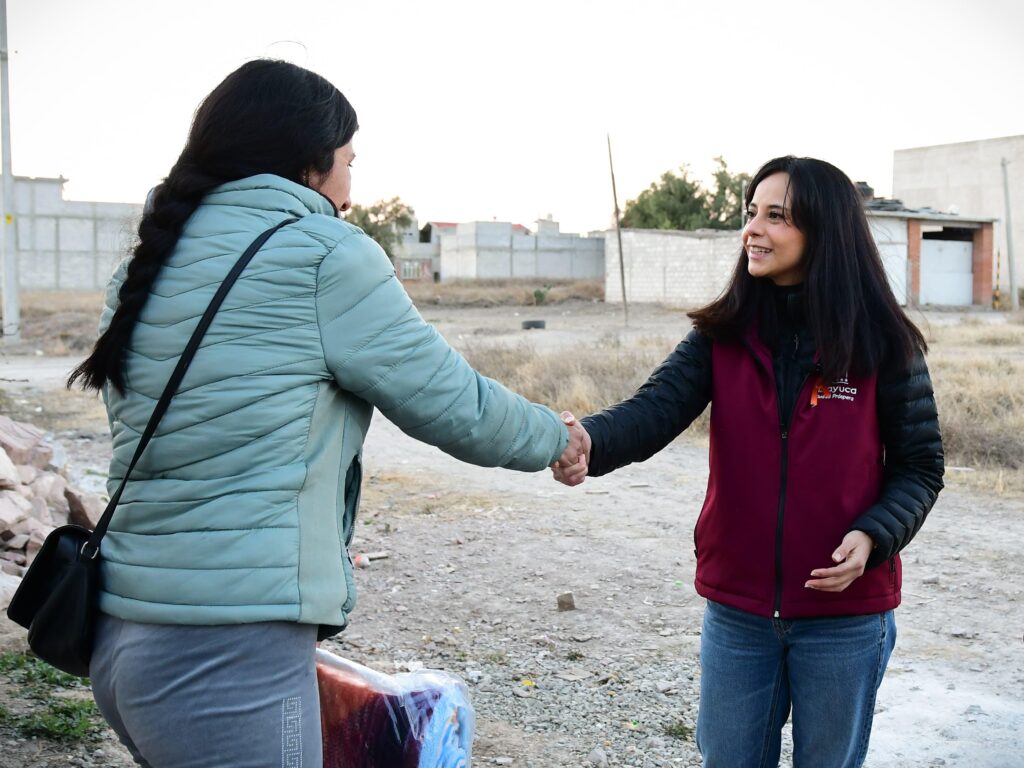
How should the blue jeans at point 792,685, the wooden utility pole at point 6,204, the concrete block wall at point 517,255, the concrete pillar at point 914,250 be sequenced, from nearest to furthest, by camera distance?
the blue jeans at point 792,685 < the wooden utility pole at point 6,204 < the concrete pillar at point 914,250 < the concrete block wall at point 517,255

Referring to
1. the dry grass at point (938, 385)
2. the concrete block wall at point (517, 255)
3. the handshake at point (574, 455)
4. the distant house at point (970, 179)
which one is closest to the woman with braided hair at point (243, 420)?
the handshake at point (574, 455)

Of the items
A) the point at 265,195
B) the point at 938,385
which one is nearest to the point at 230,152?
the point at 265,195

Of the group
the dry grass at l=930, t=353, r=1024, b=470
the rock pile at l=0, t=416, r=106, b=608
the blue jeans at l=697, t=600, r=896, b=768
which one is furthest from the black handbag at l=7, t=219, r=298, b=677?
the dry grass at l=930, t=353, r=1024, b=470

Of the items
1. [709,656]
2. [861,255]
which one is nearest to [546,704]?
[709,656]

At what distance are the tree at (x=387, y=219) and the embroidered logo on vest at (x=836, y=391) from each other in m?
48.0

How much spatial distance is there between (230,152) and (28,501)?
187 inches

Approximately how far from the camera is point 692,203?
52.0 metres

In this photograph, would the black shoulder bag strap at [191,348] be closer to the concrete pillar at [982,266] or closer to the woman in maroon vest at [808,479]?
the woman in maroon vest at [808,479]

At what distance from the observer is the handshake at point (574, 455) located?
8.63 ft

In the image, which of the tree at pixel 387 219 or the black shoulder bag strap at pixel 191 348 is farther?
the tree at pixel 387 219

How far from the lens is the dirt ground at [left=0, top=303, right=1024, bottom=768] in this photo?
391cm

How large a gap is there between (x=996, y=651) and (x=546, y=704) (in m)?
2.15

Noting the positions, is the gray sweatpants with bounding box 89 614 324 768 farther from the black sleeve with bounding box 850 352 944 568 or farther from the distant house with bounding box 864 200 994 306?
the distant house with bounding box 864 200 994 306

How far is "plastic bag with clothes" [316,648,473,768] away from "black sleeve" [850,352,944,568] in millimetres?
1004
